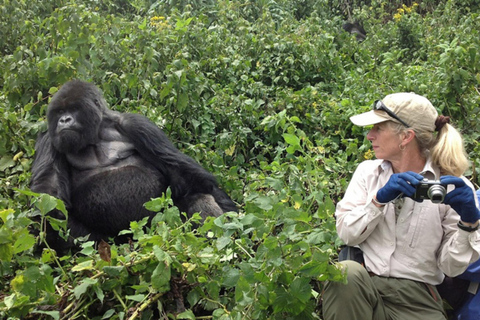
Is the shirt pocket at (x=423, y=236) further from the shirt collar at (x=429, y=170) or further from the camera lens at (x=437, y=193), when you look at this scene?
the camera lens at (x=437, y=193)

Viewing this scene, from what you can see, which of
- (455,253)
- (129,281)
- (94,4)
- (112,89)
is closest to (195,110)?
(112,89)

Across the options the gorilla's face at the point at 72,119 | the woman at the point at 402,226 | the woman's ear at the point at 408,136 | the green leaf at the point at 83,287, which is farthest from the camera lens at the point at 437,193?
the gorilla's face at the point at 72,119

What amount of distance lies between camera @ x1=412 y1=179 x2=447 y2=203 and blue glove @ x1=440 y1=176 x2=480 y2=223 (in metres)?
0.04

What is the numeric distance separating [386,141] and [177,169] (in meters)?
1.74

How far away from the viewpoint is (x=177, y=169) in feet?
13.3

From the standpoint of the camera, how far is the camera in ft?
7.31

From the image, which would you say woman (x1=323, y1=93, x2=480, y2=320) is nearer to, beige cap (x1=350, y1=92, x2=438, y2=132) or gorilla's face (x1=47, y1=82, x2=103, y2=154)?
beige cap (x1=350, y1=92, x2=438, y2=132)

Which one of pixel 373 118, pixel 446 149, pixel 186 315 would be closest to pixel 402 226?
pixel 446 149

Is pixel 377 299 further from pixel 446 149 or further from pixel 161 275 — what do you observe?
pixel 161 275

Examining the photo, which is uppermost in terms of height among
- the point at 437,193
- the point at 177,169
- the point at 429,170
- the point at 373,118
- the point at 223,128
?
the point at 373,118

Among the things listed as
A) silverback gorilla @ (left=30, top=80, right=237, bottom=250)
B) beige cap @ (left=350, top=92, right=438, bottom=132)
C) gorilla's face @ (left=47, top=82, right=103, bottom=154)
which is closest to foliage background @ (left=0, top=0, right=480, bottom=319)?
silverback gorilla @ (left=30, top=80, right=237, bottom=250)

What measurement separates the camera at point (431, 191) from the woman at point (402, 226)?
68mm

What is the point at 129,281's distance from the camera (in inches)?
106

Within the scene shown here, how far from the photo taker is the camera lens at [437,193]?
2.22m
